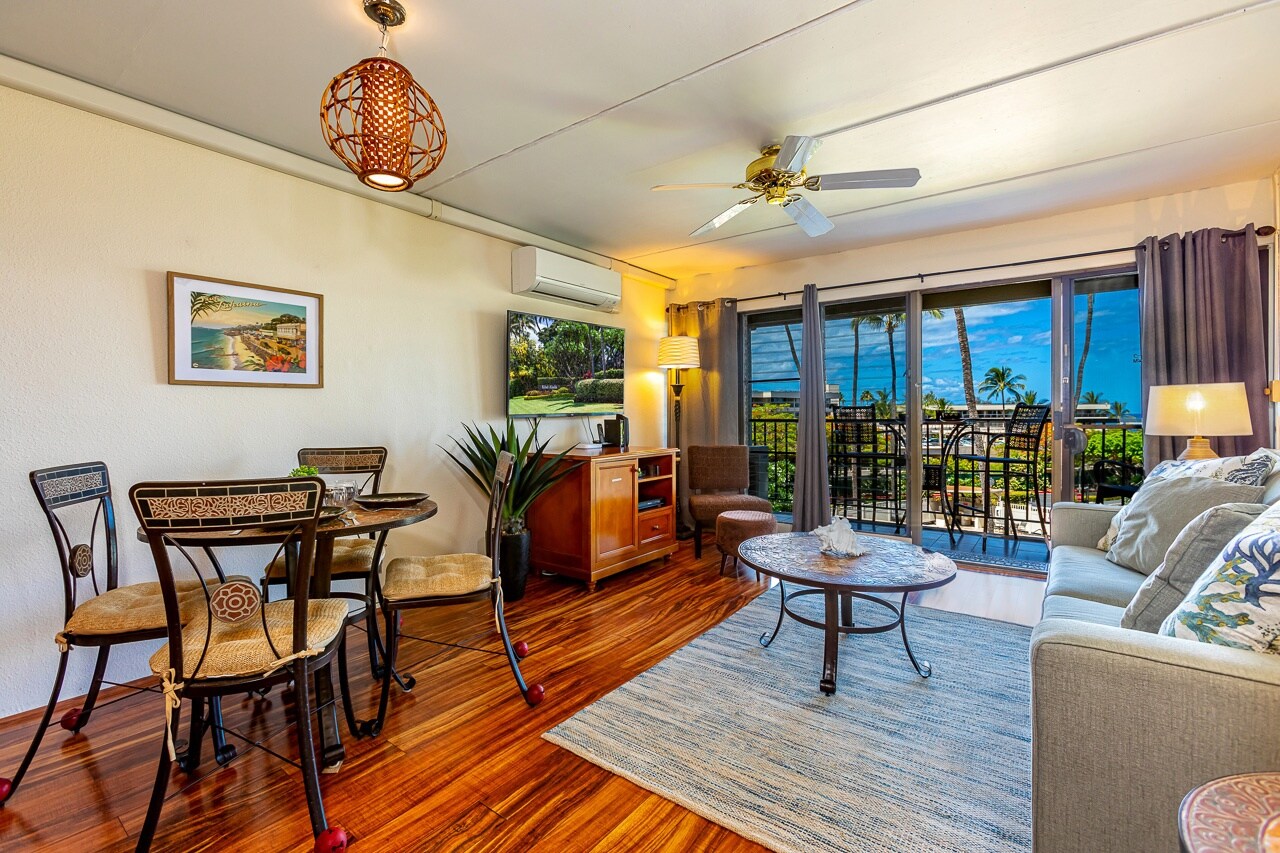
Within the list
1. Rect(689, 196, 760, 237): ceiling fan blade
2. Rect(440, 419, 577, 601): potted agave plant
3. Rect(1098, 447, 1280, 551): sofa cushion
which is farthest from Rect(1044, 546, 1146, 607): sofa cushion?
Rect(440, 419, 577, 601): potted agave plant

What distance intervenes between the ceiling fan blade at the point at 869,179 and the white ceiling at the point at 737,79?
0.31 m

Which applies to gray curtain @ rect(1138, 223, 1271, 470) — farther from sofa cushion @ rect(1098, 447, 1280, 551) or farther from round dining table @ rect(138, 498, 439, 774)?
round dining table @ rect(138, 498, 439, 774)

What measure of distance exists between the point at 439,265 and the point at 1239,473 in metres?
4.08

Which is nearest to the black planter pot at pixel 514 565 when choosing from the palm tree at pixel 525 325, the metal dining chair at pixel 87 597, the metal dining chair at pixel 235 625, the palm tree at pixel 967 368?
the palm tree at pixel 525 325

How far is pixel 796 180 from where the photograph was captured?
266 centimetres

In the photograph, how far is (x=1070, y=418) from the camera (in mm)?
3768

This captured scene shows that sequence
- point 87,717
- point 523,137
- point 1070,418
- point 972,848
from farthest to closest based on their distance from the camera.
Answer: point 1070,418 → point 523,137 → point 87,717 → point 972,848

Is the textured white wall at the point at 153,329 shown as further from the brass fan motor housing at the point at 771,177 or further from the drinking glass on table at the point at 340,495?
the brass fan motor housing at the point at 771,177

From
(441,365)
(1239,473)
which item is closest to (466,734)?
(441,365)

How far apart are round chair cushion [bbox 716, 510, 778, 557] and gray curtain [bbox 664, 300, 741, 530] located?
1164 mm

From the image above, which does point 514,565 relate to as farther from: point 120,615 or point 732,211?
point 732,211

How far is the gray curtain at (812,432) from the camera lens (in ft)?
14.7

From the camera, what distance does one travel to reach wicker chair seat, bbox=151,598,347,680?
140 cm

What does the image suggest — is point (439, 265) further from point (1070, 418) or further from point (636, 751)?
point (1070, 418)
